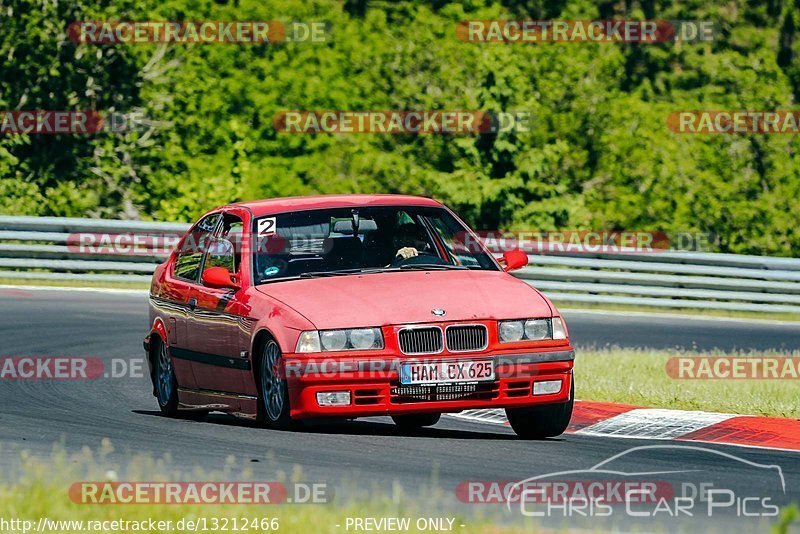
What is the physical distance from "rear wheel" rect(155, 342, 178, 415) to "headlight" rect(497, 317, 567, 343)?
2.94 m

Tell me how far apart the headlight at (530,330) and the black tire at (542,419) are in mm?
399

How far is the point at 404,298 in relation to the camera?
30.6 ft

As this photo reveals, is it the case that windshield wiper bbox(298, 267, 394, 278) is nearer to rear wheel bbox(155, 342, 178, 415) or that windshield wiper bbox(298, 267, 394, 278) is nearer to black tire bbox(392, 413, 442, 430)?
black tire bbox(392, 413, 442, 430)

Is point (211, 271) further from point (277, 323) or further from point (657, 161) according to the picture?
point (657, 161)

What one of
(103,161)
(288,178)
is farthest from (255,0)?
(103,161)

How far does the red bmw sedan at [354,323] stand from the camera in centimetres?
906

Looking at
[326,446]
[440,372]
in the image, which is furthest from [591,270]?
[326,446]

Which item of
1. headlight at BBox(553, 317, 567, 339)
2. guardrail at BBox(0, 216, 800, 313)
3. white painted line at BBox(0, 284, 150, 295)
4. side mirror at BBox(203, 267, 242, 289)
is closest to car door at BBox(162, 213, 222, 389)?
side mirror at BBox(203, 267, 242, 289)

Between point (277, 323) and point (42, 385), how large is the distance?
13.4 ft
